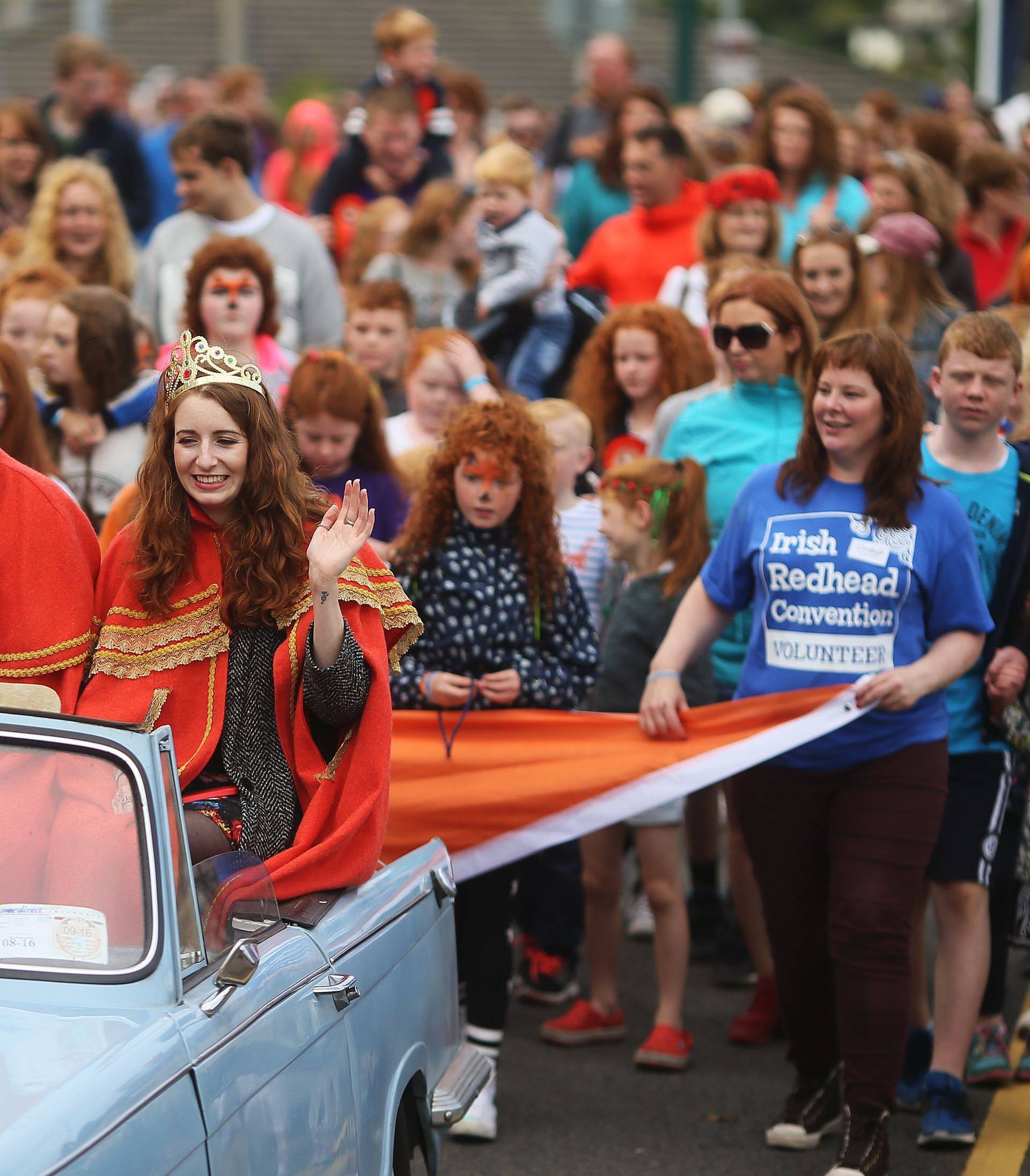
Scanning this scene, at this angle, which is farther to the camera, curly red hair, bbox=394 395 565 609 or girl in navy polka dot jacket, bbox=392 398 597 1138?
curly red hair, bbox=394 395 565 609

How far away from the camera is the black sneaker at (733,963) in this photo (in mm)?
7250

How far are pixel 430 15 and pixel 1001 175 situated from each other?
147 ft

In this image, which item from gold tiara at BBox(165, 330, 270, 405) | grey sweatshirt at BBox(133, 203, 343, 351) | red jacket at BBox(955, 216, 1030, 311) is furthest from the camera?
red jacket at BBox(955, 216, 1030, 311)

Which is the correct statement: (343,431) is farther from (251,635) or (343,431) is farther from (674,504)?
(251,635)

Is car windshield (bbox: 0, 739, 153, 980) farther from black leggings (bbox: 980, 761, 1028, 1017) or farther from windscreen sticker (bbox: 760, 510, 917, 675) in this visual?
black leggings (bbox: 980, 761, 1028, 1017)

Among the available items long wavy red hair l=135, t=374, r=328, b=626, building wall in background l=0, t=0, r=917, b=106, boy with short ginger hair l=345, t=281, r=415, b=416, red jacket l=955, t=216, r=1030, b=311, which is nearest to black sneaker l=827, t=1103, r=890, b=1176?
long wavy red hair l=135, t=374, r=328, b=626

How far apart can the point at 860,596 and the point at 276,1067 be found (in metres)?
2.38

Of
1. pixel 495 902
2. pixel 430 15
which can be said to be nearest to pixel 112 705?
pixel 495 902

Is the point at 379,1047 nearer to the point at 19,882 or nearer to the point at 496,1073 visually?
the point at 19,882

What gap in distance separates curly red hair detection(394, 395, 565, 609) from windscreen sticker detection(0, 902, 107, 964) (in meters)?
2.61

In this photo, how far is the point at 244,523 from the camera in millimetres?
4629

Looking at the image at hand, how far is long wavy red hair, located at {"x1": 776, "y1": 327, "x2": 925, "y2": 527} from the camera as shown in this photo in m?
5.40

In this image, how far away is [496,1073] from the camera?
636 centimetres

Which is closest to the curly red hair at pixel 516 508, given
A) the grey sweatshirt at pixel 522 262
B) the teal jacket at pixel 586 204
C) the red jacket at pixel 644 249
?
the grey sweatshirt at pixel 522 262
